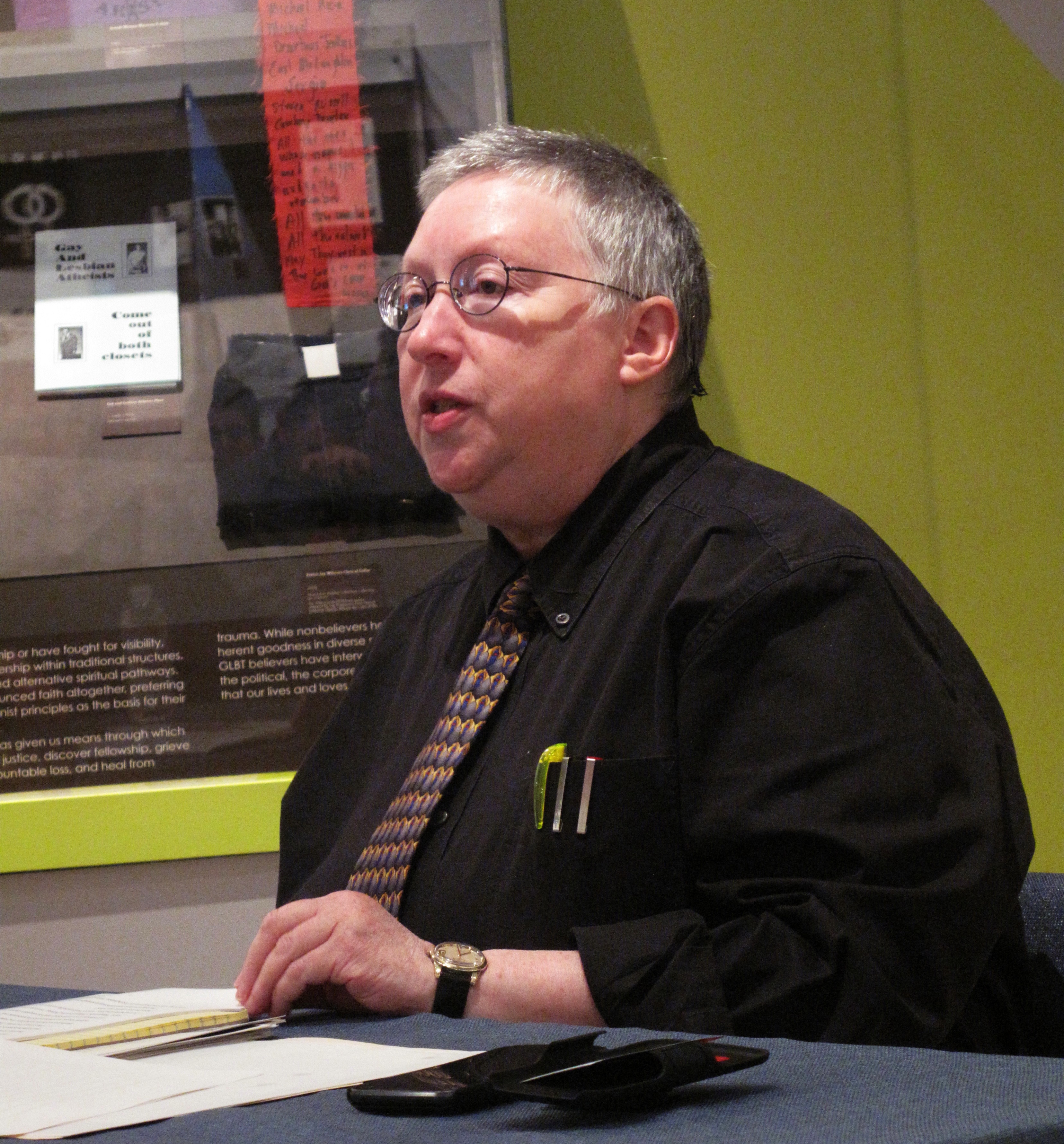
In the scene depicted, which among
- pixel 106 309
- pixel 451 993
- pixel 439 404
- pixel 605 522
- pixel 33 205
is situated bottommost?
pixel 451 993

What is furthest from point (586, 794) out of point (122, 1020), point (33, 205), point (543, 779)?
point (33, 205)

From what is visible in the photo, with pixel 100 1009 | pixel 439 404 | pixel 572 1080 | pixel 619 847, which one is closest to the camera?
pixel 572 1080

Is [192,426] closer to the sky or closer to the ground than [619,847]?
closer to the sky

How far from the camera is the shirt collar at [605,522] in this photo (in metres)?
1.31

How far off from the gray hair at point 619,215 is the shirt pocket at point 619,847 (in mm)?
513

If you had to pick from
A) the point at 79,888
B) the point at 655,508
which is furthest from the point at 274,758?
the point at 655,508

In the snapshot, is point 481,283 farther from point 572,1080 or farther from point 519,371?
point 572,1080

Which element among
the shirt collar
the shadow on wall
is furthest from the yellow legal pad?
the shadow on wall

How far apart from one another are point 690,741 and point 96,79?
5.02 feet

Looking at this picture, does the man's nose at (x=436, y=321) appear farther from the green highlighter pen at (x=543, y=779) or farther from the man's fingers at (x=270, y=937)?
the man's fingers at (x=270, y=937)

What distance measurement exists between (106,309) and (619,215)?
0.99m

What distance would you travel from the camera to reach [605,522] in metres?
1.34

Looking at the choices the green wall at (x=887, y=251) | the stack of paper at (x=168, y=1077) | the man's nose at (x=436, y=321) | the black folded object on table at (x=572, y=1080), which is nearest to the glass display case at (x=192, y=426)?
the green wall at (x=887, y=251)

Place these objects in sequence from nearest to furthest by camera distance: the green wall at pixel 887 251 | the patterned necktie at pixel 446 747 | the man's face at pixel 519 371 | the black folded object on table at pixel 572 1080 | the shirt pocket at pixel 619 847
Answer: the black folded object on table at pixel 572 1080
the shirt pocket at pixel 619 847
the patterned necktie at pixel 446 747
the man's face at pixel 519 371
the green wall at pixel 887 251
